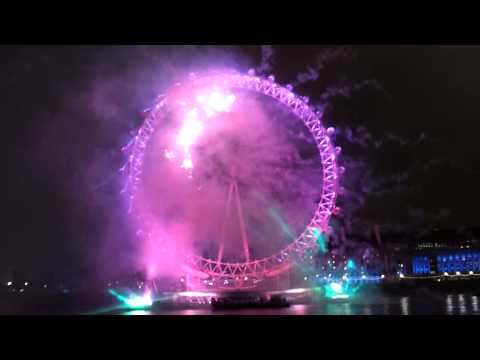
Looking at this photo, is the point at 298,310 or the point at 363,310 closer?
the point at 363,310

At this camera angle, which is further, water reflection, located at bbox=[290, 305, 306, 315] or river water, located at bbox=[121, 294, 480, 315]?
water reflection, located at bbox=[290, 305, 306, 315]

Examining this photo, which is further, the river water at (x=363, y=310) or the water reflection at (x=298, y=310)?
the water reflection at (x=298, y=310)

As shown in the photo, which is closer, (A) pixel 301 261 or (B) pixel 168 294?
(A) pixel 301 261
